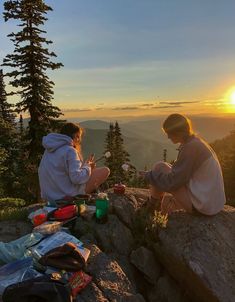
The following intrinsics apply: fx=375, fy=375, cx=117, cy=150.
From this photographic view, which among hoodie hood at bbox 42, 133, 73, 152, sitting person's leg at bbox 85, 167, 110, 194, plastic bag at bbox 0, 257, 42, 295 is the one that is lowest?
plastic bag at bbox 0, 257, 42, 295

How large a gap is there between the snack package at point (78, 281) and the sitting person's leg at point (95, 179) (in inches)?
130

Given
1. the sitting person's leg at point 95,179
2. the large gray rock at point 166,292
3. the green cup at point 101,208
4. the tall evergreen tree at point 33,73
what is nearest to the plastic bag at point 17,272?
the green cup at point 101,208

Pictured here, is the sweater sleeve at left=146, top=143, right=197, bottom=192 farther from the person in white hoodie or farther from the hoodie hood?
the hoodie hood

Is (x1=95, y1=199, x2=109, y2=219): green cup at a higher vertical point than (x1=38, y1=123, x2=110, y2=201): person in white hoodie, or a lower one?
lower

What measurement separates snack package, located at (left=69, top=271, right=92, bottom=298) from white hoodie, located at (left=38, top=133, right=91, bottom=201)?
8.88 ft

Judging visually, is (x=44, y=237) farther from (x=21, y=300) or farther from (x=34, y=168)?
(x=34, y=168)

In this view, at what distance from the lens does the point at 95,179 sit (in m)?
8.27

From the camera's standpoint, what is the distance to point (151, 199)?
24.6 ft

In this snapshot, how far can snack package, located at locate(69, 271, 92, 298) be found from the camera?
471 cm

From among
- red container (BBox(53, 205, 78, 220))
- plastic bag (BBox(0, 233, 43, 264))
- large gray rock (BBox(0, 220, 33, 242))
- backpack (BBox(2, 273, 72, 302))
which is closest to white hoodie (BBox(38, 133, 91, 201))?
red container (BBox(53, 205, 78, 220))

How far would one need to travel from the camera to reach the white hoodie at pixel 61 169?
7453 millimetres

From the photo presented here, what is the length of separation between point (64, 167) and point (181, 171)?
238cm

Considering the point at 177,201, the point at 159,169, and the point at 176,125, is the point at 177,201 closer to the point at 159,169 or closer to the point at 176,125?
the point at 159,169

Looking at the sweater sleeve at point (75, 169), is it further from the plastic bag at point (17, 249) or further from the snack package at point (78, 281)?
the snack package at point (78, 281)
